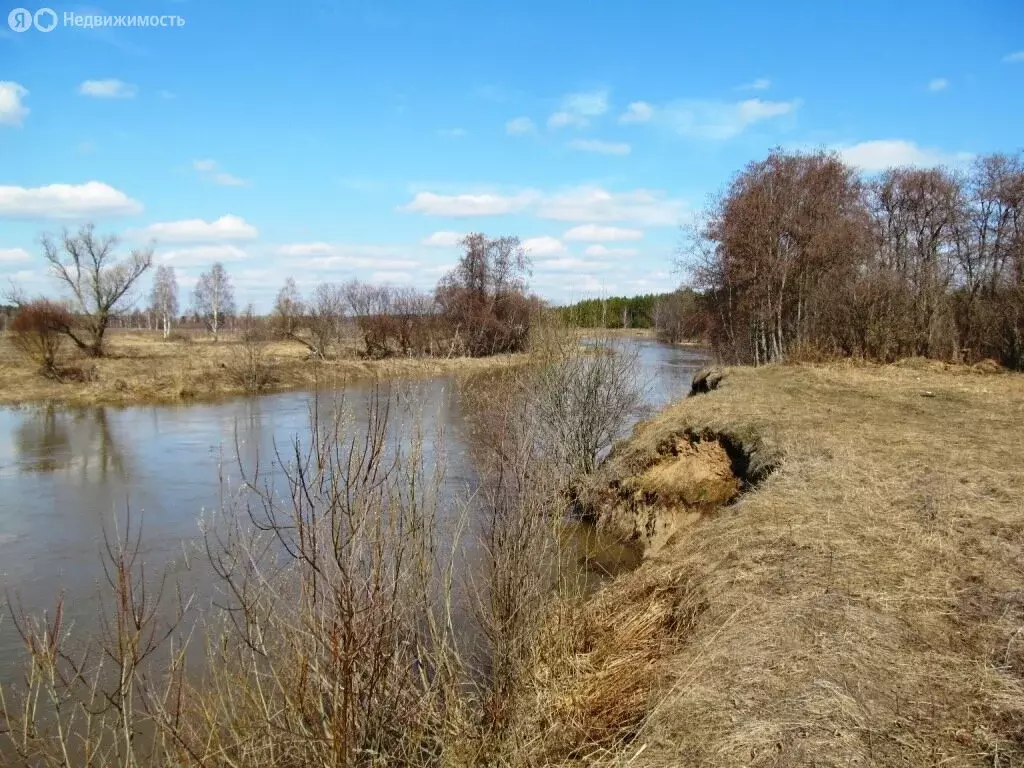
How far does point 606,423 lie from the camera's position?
41.0 ft

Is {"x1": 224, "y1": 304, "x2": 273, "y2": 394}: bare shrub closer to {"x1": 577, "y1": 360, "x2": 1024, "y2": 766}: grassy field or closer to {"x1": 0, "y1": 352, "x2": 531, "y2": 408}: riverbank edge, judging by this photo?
{"x1": 0, "y1": 352, "x2": 531, "y2": 408}: riverbank edge

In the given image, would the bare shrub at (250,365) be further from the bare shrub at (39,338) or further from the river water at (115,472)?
the bare shrub at (39,338)

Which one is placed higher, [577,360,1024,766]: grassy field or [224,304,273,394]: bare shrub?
[224,304,273,394]: bare shrub

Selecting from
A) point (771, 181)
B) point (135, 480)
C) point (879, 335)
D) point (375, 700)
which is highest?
point (771, 181)

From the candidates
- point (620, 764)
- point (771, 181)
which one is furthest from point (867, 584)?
point (771, 181)

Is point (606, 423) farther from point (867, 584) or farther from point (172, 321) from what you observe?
point (172, 321)

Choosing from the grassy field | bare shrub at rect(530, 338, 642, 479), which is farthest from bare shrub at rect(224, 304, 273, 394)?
the grassy field

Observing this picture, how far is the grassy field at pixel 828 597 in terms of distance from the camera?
350 centimetres

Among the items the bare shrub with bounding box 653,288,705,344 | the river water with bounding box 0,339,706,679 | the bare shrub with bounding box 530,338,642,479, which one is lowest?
the river water with bounding box 0,339,706,679

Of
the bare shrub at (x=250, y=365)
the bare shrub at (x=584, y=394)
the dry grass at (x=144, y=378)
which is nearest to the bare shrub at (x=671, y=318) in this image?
the dry grass at (x=144, y=378)

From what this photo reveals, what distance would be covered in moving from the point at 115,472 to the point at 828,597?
560 inches

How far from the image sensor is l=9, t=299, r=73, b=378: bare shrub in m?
28.2

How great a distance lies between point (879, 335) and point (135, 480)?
19836 mm

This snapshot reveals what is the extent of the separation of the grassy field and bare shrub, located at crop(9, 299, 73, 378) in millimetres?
27471
